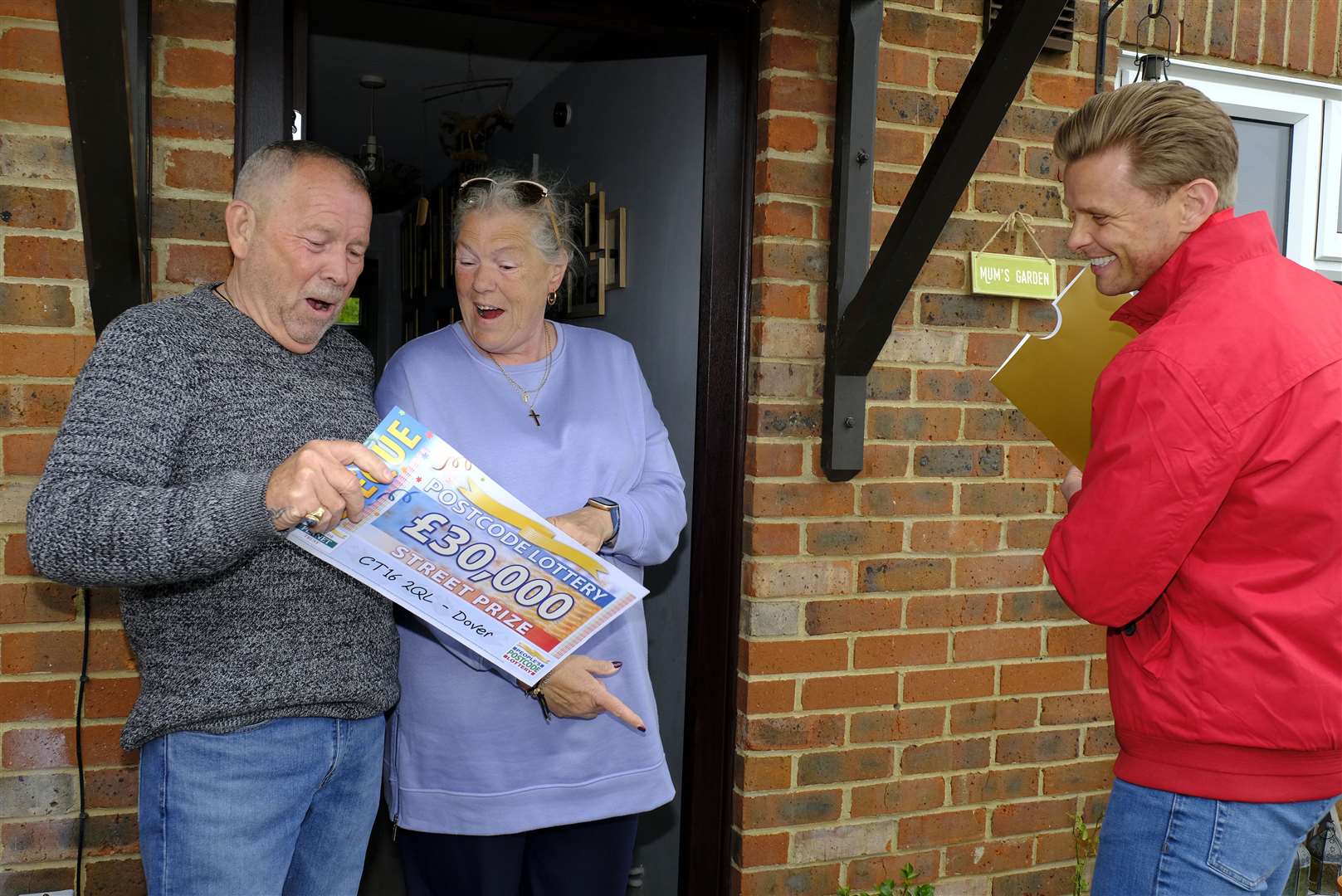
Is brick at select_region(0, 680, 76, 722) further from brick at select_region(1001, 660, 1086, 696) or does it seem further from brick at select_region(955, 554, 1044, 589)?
brick at select_region(1001, 660, 1086, 696)

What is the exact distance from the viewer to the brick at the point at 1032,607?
2.67 m

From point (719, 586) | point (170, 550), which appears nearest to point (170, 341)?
point (170, 550)

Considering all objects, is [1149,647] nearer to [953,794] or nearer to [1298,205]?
[953,794]

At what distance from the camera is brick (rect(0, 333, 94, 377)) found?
1941 millimetres

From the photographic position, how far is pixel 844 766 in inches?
99.8

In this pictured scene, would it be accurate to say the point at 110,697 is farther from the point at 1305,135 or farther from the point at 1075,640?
the point at 1305,135

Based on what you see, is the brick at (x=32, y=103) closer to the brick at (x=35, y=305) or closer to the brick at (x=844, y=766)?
the brick at (x=35, y=305)

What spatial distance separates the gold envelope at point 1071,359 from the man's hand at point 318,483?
1.10 m

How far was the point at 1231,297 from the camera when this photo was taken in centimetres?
138

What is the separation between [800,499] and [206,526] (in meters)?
1.43

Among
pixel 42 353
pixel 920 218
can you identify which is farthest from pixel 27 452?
pixel 920 218

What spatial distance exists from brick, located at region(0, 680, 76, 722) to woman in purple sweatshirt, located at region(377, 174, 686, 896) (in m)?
0.63

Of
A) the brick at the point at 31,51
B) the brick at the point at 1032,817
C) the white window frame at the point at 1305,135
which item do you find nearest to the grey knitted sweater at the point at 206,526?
the brick at the point at 31,51

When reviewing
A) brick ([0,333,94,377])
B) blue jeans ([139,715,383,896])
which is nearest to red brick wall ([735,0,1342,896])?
blue jeans ([139,715,383,896])
